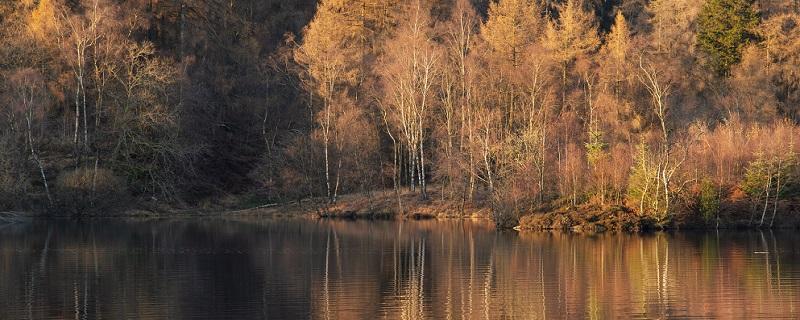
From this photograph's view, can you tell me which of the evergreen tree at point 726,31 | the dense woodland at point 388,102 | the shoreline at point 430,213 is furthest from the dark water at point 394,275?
the evergreen tree at point 726,31

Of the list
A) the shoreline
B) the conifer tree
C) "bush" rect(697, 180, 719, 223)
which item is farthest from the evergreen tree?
"bush" rect(697, 180, 719, 223)

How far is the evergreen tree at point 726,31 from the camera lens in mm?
81688

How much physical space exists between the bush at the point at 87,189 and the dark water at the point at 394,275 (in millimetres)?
10956

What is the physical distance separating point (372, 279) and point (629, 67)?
43.6 meters

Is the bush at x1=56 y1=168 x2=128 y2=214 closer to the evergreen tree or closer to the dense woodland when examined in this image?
the dense woodland

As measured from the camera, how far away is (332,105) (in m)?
73.1

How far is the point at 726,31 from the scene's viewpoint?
8231 centimetres

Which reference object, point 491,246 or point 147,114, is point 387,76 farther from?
point 491,246

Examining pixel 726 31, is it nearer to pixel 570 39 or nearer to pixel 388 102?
pixel 570 39

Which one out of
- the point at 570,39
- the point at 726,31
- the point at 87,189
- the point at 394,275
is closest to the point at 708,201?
the point at 570,39

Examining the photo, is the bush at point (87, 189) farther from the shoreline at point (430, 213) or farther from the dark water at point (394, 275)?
the dark water at point (394, 275)

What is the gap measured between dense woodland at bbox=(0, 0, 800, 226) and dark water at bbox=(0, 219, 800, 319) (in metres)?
9.51

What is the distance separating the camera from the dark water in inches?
1134

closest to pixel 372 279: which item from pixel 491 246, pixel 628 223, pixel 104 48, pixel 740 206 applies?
pixel 491 246
